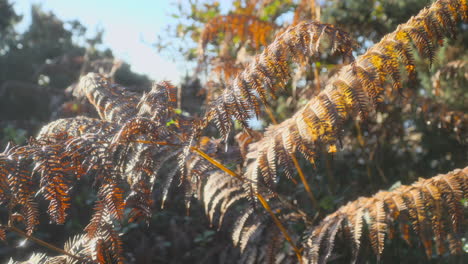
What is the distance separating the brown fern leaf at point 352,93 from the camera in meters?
1.13

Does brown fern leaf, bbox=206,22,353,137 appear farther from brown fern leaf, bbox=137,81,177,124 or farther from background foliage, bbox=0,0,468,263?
background foliage, bbox=0,0,468,263

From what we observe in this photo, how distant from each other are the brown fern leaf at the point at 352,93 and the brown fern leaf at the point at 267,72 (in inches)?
4.4

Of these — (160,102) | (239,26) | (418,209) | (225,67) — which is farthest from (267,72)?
(239,26)

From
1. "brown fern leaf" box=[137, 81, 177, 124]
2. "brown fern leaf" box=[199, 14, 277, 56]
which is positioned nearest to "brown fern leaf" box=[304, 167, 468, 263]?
"brown fern leaf" box=[137, 81, 177, 124]

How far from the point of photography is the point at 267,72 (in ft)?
4.04

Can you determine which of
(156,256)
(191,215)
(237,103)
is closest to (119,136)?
(237,103)

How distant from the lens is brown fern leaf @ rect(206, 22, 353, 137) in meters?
1.17

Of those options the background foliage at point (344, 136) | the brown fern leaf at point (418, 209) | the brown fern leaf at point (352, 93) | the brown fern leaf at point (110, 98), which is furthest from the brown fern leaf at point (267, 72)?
the background foliage at point (344, 136)

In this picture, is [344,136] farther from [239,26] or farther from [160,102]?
[160,102]

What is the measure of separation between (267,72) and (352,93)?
27 cm

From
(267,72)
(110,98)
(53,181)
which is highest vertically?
(110,98)

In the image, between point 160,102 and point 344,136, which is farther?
point 344,136

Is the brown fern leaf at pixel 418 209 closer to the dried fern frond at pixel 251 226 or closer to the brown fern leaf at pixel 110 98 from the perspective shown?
the dried fern frond at pixel 251 226

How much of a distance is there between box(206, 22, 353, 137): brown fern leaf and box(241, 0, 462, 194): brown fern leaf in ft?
0.36
